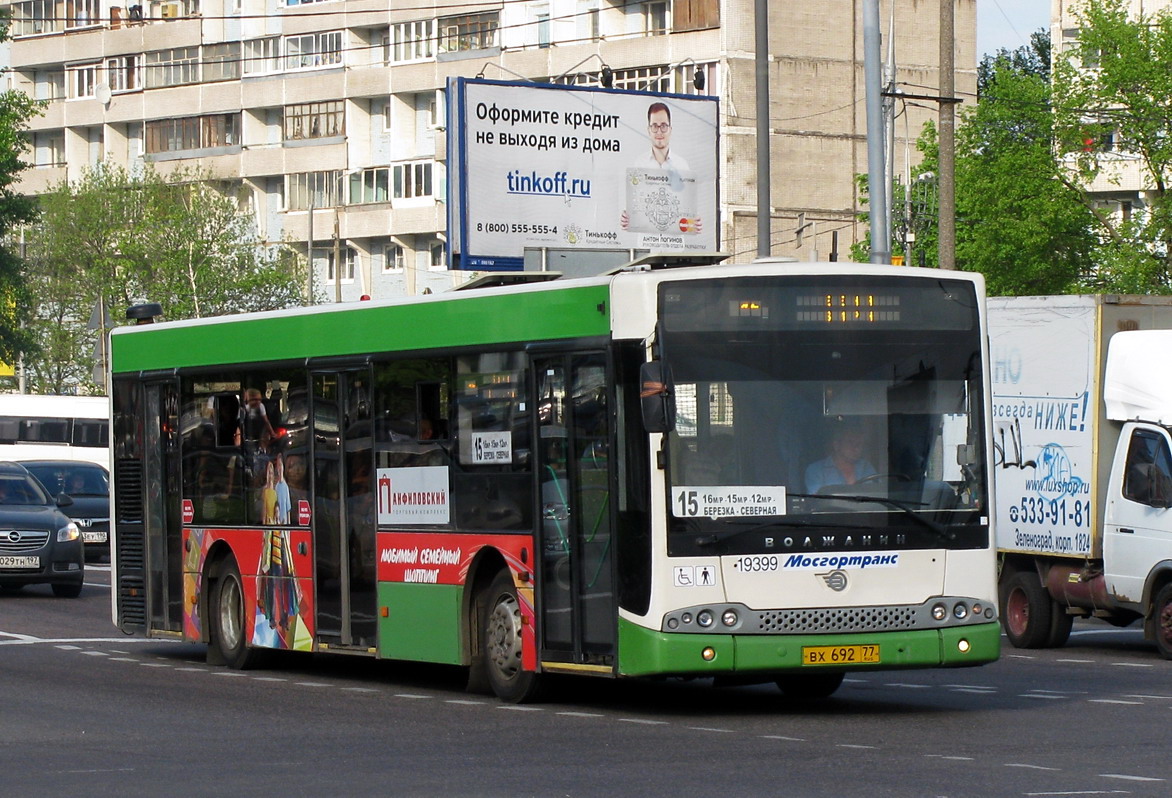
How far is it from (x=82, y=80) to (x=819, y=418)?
281 feet

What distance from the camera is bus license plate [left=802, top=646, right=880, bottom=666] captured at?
44.9 feet

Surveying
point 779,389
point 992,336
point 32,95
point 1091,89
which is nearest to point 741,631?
point 779,389

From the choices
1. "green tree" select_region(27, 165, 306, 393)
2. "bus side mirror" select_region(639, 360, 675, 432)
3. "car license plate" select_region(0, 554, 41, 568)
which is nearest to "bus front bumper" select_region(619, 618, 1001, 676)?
"bus side mirror" select_region(639, 360, 675, 432)

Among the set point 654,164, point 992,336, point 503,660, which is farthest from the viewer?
point 654,164

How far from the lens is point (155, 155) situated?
91438 millimetres

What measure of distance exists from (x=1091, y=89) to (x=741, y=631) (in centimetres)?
4991

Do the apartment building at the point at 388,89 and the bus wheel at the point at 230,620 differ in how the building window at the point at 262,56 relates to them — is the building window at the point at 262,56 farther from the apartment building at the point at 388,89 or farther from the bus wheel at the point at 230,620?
the bus wheel at the point at 230,620

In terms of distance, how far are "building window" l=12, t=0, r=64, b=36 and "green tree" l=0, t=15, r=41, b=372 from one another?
30896 mm

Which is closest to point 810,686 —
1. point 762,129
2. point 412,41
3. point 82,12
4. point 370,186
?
point 762,129

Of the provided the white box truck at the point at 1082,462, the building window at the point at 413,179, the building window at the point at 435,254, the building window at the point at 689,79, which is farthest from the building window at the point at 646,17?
the white box truck at the point at 1082,462

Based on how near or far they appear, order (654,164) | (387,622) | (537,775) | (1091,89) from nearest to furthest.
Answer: (537,775) → (387,622) → (654,164) → (1091,89)

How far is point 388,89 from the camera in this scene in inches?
3241

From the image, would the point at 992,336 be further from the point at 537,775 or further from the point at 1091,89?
the point at 1091,89

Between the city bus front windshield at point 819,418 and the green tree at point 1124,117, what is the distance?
46.3 metres
